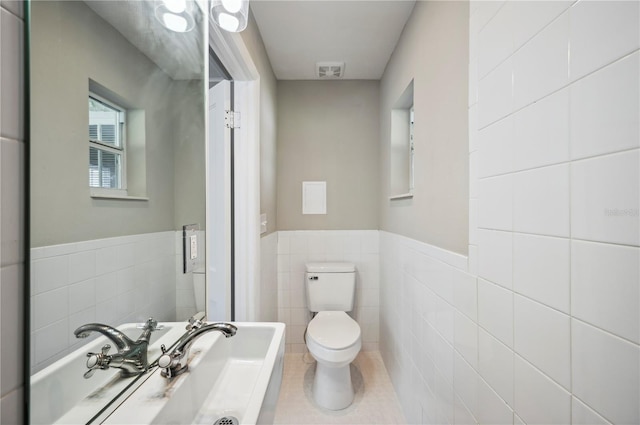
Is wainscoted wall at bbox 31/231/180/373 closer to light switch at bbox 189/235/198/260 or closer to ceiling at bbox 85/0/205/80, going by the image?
light switch at bbox 189/235/198/260

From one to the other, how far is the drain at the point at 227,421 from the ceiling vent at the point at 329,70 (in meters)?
2.24

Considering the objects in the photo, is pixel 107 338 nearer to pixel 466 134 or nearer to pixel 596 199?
pixel 596 199

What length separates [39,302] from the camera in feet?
1.37

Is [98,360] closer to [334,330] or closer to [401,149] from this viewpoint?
[334,330]

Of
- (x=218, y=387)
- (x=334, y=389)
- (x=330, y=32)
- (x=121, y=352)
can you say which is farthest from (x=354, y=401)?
(x=330, y=32)

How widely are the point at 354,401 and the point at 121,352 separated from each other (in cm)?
165

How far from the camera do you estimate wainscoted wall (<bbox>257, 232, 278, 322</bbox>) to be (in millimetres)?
1763

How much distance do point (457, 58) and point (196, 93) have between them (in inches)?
39.2

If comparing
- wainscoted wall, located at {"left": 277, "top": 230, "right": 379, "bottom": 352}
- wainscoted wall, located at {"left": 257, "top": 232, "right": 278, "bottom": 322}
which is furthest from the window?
wainscoted wall, located at {"left": 277, "top": 230, "right": 379, "bottom": 352}

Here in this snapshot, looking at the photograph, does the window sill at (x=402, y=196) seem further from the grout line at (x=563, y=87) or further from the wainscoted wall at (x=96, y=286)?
the wainscoted wall at (x=96, y=286)

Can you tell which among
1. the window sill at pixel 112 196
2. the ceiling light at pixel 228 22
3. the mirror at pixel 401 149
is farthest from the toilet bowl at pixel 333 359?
the ceiling light at pixel 228 22

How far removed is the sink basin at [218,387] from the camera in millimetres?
637

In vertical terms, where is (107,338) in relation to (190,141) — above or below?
below

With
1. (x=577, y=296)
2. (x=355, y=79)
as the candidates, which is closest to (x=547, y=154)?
(x=577, y=296)
